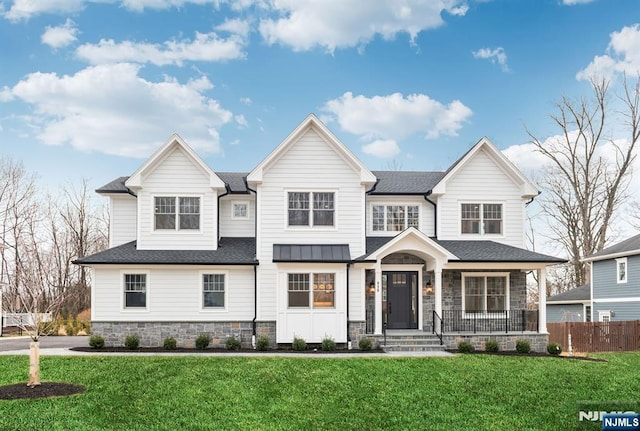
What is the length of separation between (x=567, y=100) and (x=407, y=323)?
2325 cm

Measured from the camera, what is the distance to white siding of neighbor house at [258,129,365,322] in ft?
67.5

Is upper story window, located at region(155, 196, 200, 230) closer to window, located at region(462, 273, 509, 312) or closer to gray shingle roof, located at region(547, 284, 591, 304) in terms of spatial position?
window, located at region(462, 273, 509, 312)

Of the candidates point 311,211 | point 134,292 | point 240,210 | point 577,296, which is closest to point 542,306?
point 311,211

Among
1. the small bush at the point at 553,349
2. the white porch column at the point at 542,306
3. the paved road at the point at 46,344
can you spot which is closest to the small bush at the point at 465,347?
the small bush at the point at 553,349

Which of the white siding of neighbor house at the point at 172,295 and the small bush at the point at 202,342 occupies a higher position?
the white siding of neighbor house at the point at 172,295

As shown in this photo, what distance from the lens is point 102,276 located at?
20078 mm

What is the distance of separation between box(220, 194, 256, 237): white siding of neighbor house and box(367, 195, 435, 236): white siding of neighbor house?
14.5 ft

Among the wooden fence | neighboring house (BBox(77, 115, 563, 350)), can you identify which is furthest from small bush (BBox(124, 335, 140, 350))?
the wooden fence

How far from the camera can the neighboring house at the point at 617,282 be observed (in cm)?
2709

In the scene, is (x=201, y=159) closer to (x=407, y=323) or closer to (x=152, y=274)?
(x=152, y=274)

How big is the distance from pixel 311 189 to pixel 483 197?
21.9 feet

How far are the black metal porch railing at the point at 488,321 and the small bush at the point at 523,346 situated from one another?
124cm

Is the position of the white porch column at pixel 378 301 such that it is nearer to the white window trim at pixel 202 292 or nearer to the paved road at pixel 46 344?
the white window trim at pixel 202 292

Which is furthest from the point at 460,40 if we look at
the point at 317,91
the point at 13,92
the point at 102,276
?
the point at 13,92
